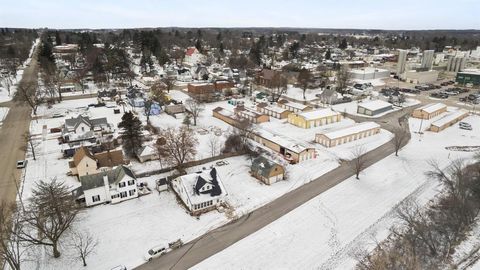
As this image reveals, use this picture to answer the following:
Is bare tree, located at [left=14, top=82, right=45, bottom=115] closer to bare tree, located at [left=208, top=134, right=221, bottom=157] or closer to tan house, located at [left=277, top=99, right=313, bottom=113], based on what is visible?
bare tree, located at [left=208, top=134, right=221, bottom=157]

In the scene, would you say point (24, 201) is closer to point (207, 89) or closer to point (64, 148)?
point (64, 148)

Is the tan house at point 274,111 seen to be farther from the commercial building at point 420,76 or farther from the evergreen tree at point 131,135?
the commercial building at point 420,76

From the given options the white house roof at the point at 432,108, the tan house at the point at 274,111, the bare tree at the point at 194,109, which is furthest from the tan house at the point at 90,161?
the white house roof at the point at 432,108

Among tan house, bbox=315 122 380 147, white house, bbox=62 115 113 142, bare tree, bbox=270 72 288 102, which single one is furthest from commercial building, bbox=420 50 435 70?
white house, bbox=62 115 113 142

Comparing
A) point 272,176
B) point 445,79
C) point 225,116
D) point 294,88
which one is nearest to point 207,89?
point 225,116

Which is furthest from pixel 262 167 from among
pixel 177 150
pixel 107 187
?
pixel 107 187
